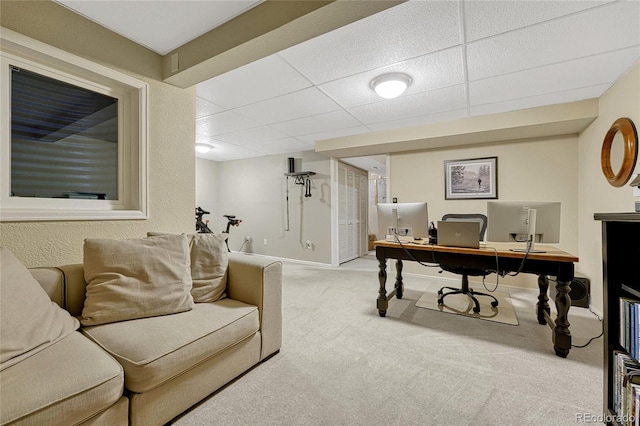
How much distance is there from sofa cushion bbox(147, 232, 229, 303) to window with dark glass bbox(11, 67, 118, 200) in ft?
1.97

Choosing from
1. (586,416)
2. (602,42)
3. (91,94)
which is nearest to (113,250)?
(91,94)

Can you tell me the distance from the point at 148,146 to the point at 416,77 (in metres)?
2.39

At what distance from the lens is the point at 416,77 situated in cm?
247

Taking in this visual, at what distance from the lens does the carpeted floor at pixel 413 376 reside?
4.59ft

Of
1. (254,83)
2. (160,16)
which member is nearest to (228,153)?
(254,83)

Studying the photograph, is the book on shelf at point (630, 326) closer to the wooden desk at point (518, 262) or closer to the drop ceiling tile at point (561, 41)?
the wooden desk at point (518, 262)

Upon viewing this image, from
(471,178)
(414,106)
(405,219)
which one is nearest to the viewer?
(405,219)

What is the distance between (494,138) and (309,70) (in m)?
2.85

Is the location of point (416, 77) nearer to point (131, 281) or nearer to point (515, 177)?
point (515, 177)

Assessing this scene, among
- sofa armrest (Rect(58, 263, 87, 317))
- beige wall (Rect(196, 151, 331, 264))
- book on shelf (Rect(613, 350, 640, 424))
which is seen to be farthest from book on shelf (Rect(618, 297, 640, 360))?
beige wall (Rect(196, 151, 331, 264))

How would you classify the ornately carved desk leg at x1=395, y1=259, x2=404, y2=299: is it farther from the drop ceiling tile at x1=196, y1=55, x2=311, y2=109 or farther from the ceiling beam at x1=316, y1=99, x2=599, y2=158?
the drop ceiling tile at x1=196, y1=55, x2=311, y2=109

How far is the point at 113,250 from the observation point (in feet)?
5.09

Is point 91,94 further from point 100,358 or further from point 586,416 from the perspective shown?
point 586,416

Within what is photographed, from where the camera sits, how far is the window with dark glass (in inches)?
66.0
